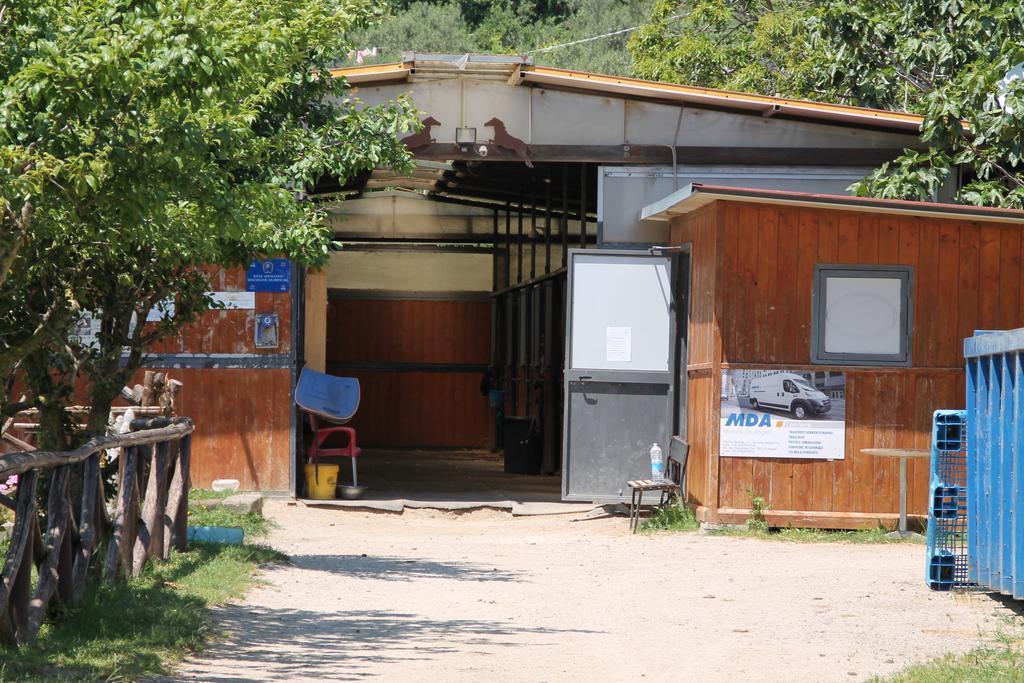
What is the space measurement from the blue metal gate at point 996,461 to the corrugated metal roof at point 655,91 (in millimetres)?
5413

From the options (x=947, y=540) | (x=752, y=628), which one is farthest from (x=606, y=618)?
(x=947, y=540)

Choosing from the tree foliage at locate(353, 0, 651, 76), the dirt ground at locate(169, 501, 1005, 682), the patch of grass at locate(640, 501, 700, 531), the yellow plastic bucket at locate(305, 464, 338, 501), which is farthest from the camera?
the tree foliage at locate(353, 0, 651, 76)

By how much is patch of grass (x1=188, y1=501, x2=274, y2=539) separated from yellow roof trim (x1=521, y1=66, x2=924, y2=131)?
4.96 meters

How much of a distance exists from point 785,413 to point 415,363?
14.5m

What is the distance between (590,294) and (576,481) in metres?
1.81

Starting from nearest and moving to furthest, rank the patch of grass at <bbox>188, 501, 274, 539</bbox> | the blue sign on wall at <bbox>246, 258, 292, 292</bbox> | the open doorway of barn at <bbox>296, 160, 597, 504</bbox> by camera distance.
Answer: the patch of grass at <bbox>188, 501, 274, 539</bbox> → the blue sign on wall at <bbox>246, 258, 292, 292</bbox> → the open doorway of barn at <bbox>296, 160, 597, 504</bbox>

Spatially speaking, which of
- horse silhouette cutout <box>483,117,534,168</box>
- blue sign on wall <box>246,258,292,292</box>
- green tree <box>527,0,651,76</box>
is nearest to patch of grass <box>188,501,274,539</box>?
blue sign on wall <box>246,258,292,292</box>

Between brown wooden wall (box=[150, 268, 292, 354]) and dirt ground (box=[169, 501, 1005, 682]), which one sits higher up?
brown wooden wall (box=[150, 268, 292, 354])

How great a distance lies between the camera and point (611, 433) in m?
13.8

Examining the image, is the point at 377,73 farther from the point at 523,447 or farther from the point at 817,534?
the point at 523,447

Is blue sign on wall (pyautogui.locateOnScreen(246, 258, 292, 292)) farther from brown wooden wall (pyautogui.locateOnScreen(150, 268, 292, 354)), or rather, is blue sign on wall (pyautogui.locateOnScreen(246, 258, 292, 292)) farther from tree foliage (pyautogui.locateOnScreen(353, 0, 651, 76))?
tree foliage (pyautogui.locateOnScreen(353, 0, 651, 76))

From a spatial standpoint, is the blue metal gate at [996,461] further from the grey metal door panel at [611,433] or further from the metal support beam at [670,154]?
the metal support beam at [670,154]

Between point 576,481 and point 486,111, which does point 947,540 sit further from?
point 486,111

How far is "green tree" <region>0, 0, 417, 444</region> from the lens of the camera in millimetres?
5180
